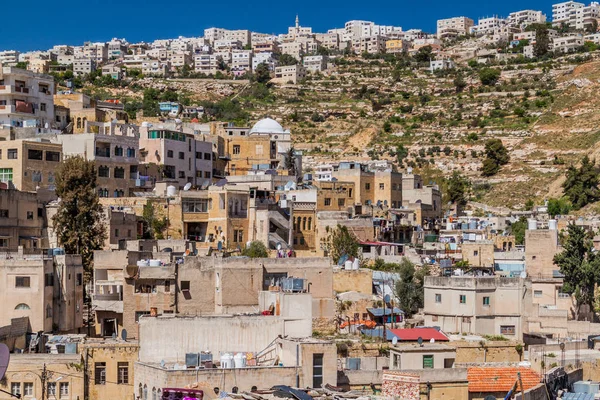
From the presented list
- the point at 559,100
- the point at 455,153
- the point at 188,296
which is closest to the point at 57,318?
the point at 188,296

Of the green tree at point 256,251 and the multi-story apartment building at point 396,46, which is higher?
the multi-story apartment building at point 396,46

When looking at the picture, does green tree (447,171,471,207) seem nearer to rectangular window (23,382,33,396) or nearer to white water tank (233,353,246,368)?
white water tank (233,353,246,368)

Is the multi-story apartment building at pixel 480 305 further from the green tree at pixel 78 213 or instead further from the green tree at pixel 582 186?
the green tree at pixel 582 186

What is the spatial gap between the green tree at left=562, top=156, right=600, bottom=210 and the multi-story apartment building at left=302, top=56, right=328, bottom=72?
261 ft

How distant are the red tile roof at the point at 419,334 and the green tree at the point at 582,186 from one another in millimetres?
51550

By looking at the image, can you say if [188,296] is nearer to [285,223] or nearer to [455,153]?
[285,223]

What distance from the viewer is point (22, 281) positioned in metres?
35.4

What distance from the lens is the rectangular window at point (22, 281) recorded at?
116 ft

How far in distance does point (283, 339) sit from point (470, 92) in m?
109

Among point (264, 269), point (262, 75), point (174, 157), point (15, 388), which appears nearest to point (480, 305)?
point (264, 269)

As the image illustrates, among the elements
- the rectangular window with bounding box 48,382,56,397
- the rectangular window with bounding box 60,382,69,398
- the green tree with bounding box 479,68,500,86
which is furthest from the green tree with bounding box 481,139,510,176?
the rectangular window with bounding box 48,382,56,397

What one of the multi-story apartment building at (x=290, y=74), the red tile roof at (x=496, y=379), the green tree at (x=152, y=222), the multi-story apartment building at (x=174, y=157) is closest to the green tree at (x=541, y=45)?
the multi-story apartment building at (x=290, y=74)

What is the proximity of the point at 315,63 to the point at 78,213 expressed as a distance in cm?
12396

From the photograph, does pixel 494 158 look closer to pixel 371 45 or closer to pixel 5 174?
pixel 5 174
